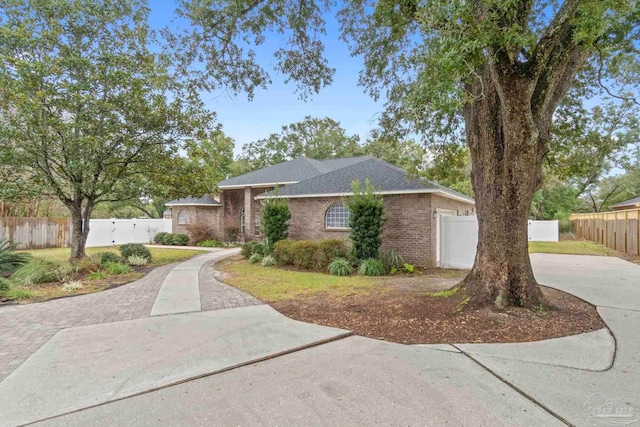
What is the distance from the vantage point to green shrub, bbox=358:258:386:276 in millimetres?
10214

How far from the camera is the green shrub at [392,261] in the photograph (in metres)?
10.8

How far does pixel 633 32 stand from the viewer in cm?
A: 542

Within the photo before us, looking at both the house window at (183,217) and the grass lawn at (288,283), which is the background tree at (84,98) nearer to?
the grass lawn at (288,283)

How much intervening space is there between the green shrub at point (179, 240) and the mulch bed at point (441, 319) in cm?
1601

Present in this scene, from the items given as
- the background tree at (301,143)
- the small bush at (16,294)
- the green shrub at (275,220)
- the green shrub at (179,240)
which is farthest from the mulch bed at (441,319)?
the background tree at (301,143)

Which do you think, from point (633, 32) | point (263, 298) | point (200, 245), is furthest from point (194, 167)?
point (633, 32)

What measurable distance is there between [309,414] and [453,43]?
452 centimetres

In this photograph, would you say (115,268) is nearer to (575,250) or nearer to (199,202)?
(199,202)

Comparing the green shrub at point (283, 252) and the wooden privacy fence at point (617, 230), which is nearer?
Result: the green shrub at point (283, 252)

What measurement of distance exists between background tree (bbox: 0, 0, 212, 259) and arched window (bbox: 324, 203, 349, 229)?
627cm

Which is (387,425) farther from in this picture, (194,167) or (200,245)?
(200,245)

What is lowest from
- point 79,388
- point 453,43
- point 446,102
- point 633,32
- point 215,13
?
point 79,388

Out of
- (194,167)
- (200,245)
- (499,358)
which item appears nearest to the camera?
(499,358)
